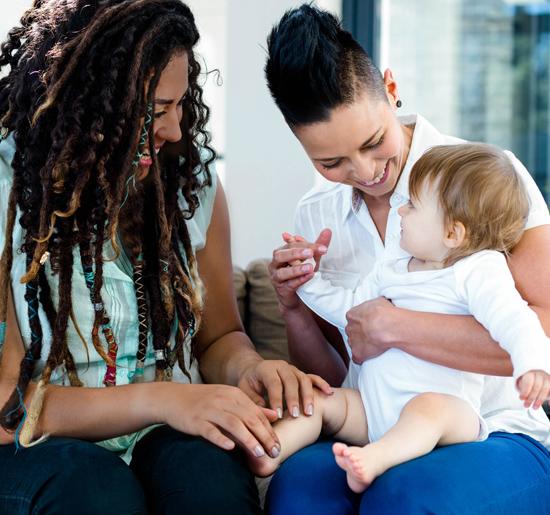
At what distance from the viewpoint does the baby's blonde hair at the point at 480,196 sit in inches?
61.6

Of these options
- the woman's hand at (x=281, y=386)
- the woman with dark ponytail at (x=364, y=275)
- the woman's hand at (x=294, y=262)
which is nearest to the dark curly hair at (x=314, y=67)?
the woman with dark ponytail at (x=364, y=275)

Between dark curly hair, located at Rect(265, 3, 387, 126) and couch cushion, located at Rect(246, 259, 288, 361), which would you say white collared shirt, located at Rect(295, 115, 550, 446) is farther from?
couch cushion, located at Rect(246, 259, 288, 361)

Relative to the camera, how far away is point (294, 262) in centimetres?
180

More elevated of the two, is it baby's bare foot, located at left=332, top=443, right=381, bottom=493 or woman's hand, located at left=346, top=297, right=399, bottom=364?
woman's hand, located at left=346, top=297, right=399, bottom=364

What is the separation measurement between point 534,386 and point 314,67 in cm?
70

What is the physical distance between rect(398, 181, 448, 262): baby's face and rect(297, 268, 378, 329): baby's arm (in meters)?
0.15

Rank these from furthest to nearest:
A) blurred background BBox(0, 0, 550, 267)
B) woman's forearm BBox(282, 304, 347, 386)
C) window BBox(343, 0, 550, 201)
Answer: window BBox(343, 0, 550, 201) → blurred background BBox(0, 0, 550, 267) → woman's forearm BBox(282, 304, 347, 386)

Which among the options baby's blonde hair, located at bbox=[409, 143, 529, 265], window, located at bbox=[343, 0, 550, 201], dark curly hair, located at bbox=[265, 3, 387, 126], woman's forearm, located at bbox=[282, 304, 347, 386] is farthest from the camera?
window, located at bbox=[343, 0, 550, 201]

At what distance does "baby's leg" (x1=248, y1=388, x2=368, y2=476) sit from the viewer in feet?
5.24

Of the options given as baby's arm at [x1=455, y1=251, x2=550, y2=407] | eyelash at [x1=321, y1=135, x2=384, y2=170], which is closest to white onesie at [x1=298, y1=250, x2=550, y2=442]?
baby's arm at [x1=455, y1=251, x2=550, y2=407]

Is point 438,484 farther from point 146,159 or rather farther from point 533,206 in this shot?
point 146,159

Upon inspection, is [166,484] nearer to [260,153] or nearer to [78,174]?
[78,174]

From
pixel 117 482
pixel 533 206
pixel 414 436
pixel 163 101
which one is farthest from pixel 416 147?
pixel 117 482

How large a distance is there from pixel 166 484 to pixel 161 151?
26.4 inches
